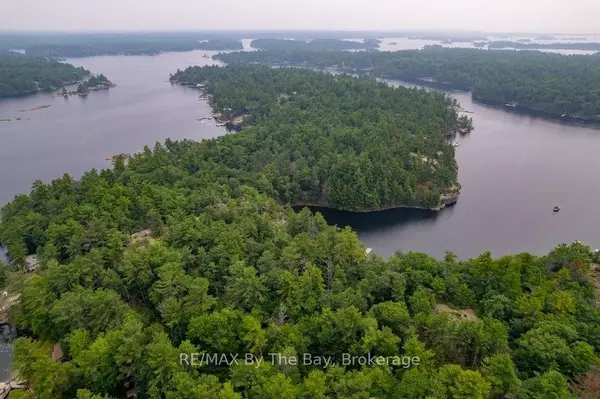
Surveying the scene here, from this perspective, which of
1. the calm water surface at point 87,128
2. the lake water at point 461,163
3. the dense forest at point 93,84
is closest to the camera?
the lake water at point 461,163

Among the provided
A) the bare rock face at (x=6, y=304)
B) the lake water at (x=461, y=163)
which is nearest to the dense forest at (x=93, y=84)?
the lake water at (x=461, y=163)

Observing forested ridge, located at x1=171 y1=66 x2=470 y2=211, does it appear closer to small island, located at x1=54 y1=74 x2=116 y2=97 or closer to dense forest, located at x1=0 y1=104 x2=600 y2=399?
dense forest, located at x1=0 y1=104 x2=600 y2=399

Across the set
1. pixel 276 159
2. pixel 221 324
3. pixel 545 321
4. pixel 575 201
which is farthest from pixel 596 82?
pixel 221 324

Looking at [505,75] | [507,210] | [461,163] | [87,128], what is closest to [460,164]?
[461,163]

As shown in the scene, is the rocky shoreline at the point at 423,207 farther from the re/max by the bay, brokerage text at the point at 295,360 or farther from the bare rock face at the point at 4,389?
the bare rock face at the point at 4,389

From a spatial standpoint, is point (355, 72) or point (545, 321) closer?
point (545, 321)

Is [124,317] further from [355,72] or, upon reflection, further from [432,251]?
[355,72]
